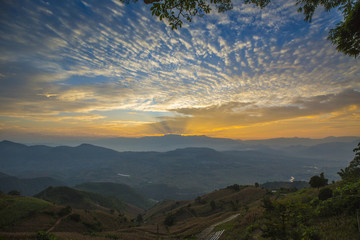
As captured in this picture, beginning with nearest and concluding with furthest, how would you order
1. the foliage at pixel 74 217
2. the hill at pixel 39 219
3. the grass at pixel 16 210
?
the hill at pixel 39 219
the grass at pixel 16 210
the foliage at pixel 74 217

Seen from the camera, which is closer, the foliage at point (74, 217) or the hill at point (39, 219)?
the hill at point (39, 219)

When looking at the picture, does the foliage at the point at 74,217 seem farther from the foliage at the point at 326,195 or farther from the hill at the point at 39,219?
the foliage at the point at 326,195

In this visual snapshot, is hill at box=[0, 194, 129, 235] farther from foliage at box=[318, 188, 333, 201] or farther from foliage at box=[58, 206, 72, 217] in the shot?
foliage at box=[318, 188, 333, 201]

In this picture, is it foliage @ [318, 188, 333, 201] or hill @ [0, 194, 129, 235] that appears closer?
foliage @ [318, 188, 333, 201]

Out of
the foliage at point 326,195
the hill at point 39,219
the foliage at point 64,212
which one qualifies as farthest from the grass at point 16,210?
the foliage at point 326,195

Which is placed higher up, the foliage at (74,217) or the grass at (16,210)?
the grass at (16,210)

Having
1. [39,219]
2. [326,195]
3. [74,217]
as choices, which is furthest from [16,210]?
[326,195]

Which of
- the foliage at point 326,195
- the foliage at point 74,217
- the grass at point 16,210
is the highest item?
the foliage at point 326,195

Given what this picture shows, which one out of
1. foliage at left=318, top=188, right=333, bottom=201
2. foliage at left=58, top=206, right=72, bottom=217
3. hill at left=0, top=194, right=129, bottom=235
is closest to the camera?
foliage at left=318, top=188, right=333, bottom=201

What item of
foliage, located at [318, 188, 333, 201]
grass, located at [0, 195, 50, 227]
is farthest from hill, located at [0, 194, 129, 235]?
foliage, located at [318, 188, 333, 201]

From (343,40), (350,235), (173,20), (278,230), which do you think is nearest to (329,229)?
(350,235)

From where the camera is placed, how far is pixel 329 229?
30.6ft

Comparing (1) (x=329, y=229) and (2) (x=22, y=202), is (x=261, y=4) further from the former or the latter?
(2) (x=22, y=202)

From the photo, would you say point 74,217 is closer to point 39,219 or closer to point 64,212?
point 64,212
